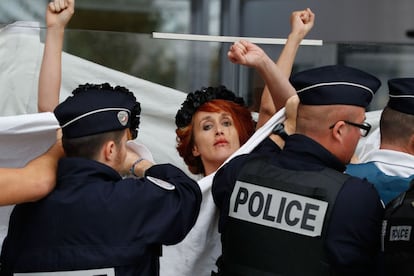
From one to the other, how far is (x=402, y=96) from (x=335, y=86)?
0.83 ft

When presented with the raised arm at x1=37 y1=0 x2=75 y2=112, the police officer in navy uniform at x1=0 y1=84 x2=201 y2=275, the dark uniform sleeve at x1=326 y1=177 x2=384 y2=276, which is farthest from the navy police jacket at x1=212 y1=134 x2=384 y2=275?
the raised arm at x1=37 y1=0 x2=75 y2=112

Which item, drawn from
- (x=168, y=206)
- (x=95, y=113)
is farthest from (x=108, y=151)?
(x=168, y=206)

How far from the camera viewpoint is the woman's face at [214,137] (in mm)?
2992

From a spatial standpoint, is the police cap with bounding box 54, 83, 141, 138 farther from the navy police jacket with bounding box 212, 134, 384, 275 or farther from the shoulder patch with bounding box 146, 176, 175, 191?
the navy police jacket with bounding box 212, 134, 384, 275

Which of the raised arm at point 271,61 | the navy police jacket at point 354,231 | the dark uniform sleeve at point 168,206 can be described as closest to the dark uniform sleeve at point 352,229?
the navy police jacket at point 354,231

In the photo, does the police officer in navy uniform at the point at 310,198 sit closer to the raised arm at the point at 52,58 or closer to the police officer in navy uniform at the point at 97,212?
the police officer in navy uniform at the point at 97,212

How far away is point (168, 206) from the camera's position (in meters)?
2.31

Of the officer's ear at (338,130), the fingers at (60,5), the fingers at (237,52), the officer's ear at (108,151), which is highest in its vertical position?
the fingers at (60,5)

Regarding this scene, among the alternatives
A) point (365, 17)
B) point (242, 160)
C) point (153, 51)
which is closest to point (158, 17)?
point (365, 17)

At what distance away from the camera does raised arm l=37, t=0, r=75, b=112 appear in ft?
9.32

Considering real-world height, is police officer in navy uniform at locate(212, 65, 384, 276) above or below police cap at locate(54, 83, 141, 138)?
below

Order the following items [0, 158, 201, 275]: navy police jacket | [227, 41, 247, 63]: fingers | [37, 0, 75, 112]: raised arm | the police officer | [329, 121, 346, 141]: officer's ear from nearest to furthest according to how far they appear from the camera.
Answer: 1. [0, 158, 201, 275]: navy police jacket
2. [329, 121, 346, 141]: officer's ear
3. the police officer
4. [227, 41, 247, 63]: fingers
5. [37, 0, 75, 112]: raised arm

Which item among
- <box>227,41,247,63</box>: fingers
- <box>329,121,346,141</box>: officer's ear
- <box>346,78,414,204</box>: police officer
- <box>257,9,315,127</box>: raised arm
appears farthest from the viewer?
<box>257,9,315,127</box>: raised arm

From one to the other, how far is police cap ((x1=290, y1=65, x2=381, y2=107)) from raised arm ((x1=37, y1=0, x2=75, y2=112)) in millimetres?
767
